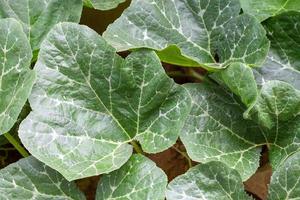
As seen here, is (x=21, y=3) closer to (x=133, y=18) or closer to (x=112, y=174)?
(x=133, y=18)

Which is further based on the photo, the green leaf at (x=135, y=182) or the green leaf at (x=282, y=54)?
the green leaf at (x=282, y=54)

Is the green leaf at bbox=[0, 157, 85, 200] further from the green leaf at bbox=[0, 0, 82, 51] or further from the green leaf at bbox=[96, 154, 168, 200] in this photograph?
the green leaf at bbox=[0, 0, 82, 51]

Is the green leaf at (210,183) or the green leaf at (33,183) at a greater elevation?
the green leaf at (210,183)

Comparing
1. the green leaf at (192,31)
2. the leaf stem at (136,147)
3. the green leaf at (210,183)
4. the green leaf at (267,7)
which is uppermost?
the green leaf at (267,7)

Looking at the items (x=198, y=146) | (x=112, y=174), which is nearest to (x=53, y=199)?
(x=112, y=174)

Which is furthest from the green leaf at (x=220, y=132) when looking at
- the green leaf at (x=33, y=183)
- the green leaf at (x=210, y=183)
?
the green leaf at (x=33, y=183)

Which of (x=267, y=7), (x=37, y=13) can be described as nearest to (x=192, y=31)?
(x=267, y=7)

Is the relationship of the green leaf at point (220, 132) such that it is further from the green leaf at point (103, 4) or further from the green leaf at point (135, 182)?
the green leaf at point (103, 4)
